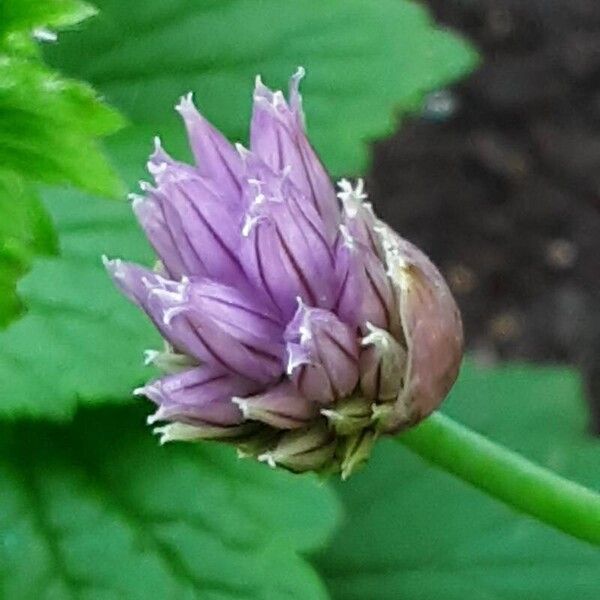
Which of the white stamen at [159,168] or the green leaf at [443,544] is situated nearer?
the white stamen at [159,168]

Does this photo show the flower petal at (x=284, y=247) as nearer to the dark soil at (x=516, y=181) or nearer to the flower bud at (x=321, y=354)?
the flower bud at (x=321, y=354)

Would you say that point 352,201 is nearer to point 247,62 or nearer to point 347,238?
point 347,238

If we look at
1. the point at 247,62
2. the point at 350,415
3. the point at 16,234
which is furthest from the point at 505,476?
the point at 247,62

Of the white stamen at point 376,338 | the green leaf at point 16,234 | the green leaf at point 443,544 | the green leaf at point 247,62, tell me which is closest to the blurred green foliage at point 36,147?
the green leaf at point 16,234

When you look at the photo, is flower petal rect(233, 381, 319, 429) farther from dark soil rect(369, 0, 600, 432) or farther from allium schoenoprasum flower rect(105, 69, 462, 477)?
dark soil rect(369, 0, 600, 432)

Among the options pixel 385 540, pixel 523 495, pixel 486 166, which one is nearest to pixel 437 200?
pixel 486 166

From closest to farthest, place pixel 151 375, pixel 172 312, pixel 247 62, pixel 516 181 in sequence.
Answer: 1. pixel 172 312
2. pixel 151 375
3. pixel 247 62
4. pixel 516 181
